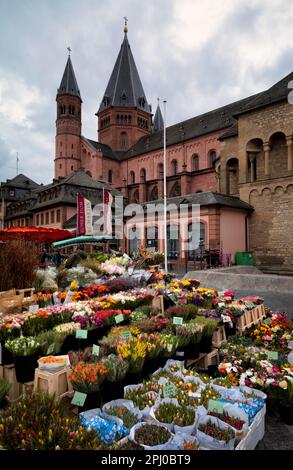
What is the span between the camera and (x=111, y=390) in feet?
10.5

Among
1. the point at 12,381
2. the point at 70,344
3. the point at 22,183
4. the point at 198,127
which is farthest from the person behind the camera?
the point at 22,183

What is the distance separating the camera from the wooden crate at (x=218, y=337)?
17.3 feet

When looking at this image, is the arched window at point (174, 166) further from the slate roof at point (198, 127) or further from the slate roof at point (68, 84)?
the slate roof at point (68, 84)

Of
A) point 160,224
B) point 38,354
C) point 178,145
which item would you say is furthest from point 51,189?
point 38,354

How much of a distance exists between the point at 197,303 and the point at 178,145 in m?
37.4

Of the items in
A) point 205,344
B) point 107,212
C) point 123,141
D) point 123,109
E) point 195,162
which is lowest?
point 205,344

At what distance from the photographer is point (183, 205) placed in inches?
840

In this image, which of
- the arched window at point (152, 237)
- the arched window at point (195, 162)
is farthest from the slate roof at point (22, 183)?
the arched window at point (152, 237)

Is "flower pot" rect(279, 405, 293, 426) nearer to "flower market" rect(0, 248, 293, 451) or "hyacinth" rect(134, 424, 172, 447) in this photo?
"flower market" rect(0, 248, 293, 451)

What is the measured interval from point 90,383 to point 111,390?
0.32 m

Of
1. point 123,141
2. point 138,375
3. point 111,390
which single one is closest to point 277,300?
point 138,375

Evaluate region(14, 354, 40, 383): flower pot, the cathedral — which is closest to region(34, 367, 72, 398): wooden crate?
region(14, 354, 40, 383): flower pot

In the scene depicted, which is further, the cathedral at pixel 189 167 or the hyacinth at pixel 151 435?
the cathedral at pixel 189 167

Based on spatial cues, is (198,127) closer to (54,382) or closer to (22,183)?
(22,183)
